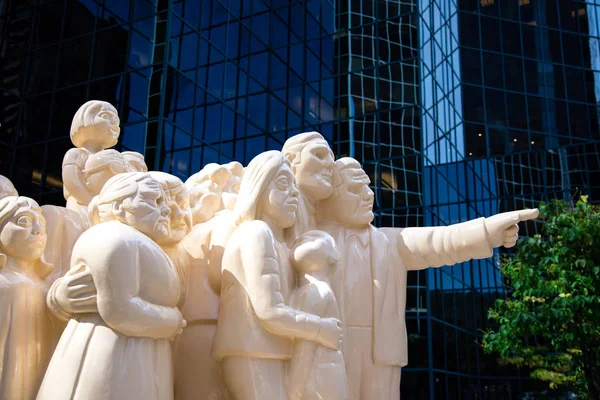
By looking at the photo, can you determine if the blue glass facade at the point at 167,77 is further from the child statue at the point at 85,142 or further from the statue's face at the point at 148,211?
the statue's face at the point at 148,211

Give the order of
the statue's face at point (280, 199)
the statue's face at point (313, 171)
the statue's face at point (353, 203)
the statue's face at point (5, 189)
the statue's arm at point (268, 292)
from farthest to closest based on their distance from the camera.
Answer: the statue's face at point (353, 203) → the statue's face at point (313, 171) → the statue's face at point (5, 189) → the statue's face at point (280, 199) → the statue's arm at point (268, 292)

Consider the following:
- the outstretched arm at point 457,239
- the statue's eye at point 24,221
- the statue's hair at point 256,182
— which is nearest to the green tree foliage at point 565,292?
the outstretched arm at point 457,239

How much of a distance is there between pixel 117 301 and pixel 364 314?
1.63m

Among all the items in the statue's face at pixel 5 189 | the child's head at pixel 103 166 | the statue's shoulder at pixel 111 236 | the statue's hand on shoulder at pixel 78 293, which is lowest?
the statue's hand on shoulder at pixel 78 293

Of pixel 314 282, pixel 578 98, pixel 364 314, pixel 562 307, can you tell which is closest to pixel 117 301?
pixel 314 282

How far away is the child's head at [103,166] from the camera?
4641 millimetres

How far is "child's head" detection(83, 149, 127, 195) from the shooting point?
4641 mm

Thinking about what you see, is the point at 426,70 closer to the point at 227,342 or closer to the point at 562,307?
the point at 562,307

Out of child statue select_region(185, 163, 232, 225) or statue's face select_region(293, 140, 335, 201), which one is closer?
statue's face select_region(293, 140, 335, 201)

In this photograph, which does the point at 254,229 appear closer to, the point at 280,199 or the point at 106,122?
the point at 280,199

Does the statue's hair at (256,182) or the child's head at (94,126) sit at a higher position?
the child's head at (94,126)

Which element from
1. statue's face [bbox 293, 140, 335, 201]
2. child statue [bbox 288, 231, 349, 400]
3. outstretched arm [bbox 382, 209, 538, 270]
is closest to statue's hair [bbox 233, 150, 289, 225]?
child statue [bbox 288, 231, 349, 400]

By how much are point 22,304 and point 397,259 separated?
2.27m

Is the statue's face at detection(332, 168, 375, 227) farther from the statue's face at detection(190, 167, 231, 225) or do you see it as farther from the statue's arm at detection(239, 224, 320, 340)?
the statue's arm at detection(239, 224, 320, 340)
